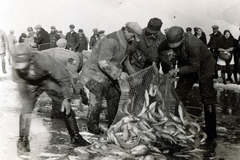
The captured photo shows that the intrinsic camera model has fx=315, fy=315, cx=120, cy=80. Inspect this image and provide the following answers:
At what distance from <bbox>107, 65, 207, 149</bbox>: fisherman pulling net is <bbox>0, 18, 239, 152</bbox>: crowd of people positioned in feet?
0.48

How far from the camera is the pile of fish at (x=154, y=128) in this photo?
3938mm

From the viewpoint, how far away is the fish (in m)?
3.72

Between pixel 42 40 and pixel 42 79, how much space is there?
154 cm

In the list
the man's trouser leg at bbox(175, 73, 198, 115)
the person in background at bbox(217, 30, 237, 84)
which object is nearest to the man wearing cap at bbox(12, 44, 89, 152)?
the man's trouser leg at bbox(175, 73, 198, 115)

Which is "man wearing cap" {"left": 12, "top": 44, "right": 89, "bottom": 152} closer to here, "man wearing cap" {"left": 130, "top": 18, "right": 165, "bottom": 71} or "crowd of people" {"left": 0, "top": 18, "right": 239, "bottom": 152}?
"crowd of people" {"left": 0, "top": 18, "right": 239, "bottom": 152}

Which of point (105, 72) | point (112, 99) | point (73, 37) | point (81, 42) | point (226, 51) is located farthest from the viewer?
point (226, 51)

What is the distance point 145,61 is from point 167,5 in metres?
1.03

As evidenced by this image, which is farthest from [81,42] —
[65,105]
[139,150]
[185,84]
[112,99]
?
[139,150]

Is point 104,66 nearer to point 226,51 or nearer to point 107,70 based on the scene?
point 107,70

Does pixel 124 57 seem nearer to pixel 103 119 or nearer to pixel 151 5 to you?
pixel 151 5

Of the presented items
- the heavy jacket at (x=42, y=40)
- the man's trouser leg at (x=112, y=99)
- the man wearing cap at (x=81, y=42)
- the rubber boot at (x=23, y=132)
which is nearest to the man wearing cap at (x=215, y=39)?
the man's trouser leg at (x=112, y=99)

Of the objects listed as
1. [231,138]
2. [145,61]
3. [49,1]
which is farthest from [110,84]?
[231,138]

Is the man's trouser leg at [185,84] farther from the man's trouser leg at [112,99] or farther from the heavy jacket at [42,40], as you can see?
the heavy jacket at [42,40]

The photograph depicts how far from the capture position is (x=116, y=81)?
435 centimetres
